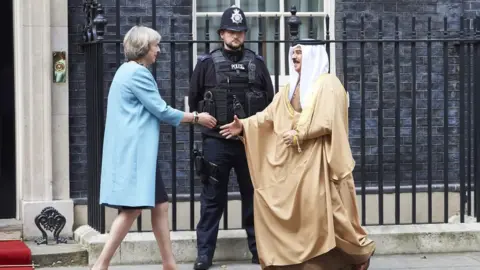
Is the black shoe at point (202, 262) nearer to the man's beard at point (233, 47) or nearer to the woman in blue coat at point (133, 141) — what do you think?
the woman in blue coat at point (133, 141)

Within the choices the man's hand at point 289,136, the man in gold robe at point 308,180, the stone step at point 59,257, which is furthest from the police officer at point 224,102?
the stone step at point 59,257

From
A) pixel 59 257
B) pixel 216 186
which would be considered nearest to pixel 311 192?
pixel 216 186

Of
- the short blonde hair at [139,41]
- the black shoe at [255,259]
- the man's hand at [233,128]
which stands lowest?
the black shoe at [255,259]

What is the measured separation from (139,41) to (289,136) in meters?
1.19

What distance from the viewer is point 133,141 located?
6781 mm

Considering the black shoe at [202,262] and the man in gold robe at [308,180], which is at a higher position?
the man in gold robe at [308,180]

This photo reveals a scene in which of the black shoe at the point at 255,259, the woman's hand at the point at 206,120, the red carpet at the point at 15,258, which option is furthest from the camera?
the black shoe at the point at 255,259

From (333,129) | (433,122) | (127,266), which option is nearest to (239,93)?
(333,129)

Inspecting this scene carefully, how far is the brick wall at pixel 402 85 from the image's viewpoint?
9.52 m

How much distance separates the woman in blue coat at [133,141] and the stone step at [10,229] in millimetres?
1860

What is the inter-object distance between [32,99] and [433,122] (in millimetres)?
3677

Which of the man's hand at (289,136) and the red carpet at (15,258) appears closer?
the man's hand at (289,136)

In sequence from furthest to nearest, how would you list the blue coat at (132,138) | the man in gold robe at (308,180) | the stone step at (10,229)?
the stone step at (10,229), the man in gold robe at (308,180), the blue coat at (132,138)

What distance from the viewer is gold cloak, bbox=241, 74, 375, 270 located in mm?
6910
